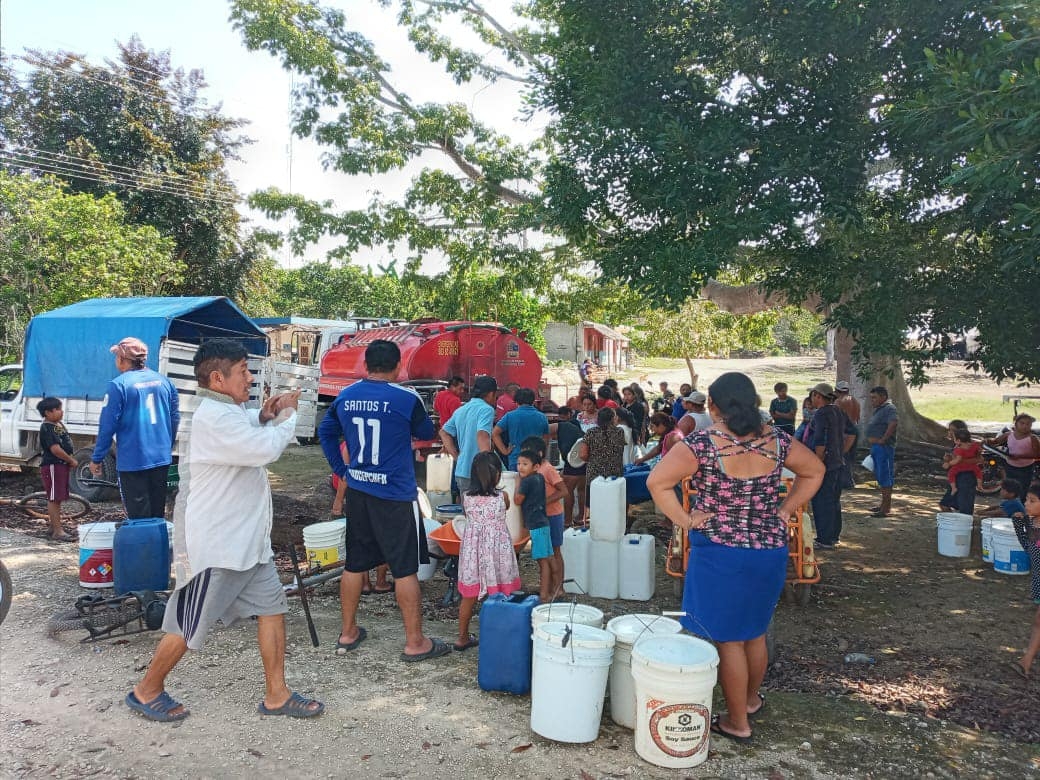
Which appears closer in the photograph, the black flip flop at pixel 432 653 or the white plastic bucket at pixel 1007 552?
the black flip flop at pixel 432 653

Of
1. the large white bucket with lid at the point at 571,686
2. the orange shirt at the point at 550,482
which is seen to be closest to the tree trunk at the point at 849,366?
the orange shirt at the point at 550,482

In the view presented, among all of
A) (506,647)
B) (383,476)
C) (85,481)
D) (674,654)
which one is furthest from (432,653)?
(85,481)

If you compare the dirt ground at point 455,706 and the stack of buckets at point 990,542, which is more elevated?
the stack of buckets at point 990,542

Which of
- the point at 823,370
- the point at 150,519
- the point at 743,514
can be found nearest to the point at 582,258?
the point at 150,519

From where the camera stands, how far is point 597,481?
21.2ft

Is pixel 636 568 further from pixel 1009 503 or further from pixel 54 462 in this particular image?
pixel 54 462

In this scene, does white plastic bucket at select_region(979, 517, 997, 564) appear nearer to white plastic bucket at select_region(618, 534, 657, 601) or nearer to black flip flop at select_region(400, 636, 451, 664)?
white plastic bucket at select_region(618, 534, 657, 601)

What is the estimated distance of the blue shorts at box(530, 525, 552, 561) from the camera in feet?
18.4

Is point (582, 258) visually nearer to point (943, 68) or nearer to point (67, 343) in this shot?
point (67, 343)

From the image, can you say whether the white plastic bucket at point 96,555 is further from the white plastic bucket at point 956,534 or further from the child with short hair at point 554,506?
the white plastic bucket at point 956,534

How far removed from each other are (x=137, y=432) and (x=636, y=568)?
419 cm

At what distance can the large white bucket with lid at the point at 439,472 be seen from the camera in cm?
948

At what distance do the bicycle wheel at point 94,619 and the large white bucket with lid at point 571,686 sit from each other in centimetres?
299

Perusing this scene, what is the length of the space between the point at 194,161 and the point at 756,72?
73.2ft
